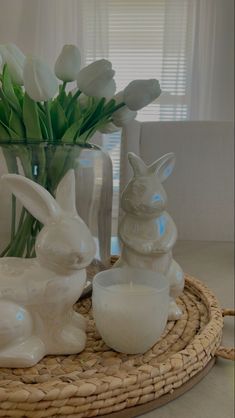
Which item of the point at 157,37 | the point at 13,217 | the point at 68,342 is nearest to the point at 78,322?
the point at 68,342

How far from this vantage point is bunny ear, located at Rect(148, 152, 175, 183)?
1.99 ft

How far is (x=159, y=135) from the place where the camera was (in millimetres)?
1293

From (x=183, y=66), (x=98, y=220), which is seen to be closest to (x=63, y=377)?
(x=98, y=220)

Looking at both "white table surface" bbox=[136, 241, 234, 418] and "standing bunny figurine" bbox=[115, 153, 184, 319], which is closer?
"white table surface" bbox=[136, 241, 234, 418]

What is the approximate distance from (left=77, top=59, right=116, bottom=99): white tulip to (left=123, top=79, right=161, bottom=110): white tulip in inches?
1.0

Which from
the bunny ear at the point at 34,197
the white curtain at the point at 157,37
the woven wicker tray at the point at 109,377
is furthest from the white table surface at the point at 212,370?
the white curtain at the point at 157,37

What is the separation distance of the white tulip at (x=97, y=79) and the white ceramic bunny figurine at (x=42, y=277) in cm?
12

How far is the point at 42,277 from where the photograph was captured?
473 mm

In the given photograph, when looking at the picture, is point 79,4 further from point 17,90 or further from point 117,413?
point 117,413

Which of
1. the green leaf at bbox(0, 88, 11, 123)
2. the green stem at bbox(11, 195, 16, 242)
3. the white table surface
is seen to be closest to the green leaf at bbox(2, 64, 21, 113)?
the green leaf at bbox(0, 88, 11, 123)

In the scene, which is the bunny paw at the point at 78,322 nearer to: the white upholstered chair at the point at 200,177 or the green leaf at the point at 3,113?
the green leaf at the point at 3,113

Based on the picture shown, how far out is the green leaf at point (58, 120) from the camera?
0.56m

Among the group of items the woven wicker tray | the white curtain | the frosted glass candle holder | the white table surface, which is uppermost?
the white curtain

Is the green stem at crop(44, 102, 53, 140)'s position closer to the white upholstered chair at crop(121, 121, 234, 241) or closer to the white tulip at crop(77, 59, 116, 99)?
the white tulip at crop(77, 59, 116, 99)
